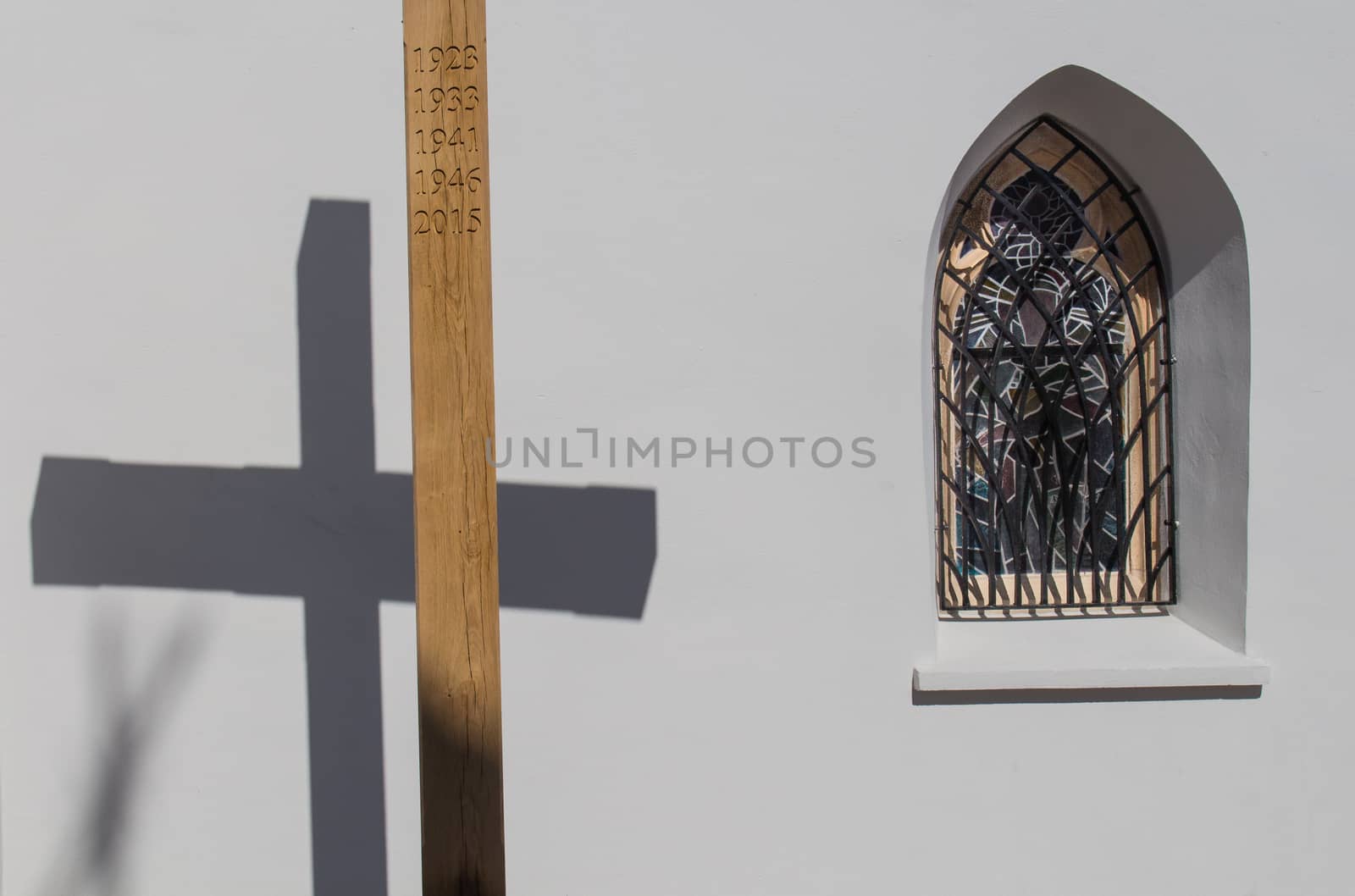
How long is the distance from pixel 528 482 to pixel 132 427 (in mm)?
1136

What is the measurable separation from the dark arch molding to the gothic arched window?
6cm

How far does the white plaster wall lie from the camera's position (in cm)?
220

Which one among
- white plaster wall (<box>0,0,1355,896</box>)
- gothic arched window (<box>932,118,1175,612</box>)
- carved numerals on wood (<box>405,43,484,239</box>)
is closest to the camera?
carved numerals on wood (<box>405,43,484,239</box>)

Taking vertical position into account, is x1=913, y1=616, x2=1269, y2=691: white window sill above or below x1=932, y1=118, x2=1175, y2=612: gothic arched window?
below

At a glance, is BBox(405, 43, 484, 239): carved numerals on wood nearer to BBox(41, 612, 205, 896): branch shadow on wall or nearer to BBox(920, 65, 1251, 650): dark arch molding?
BBox(920, 65, 1251, 650): dark arch molding

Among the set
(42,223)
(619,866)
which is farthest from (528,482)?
(42,223)

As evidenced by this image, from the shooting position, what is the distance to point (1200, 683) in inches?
88.8

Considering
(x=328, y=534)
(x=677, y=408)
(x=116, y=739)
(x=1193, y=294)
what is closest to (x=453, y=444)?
(x=677, y=408)

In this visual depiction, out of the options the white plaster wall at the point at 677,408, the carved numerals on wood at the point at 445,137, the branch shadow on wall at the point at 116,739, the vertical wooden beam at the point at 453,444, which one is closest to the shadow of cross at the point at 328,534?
the white plaster wall at the point at 677,408

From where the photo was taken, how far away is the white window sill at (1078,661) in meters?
2.24

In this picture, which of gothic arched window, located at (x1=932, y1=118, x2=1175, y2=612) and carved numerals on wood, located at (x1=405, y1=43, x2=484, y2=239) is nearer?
carved numerals on wood, located at (x1=405, y1=43, x2=484, y2=239)

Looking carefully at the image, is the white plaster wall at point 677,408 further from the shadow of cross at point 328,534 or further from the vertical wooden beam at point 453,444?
the vertical wooden beam at point 453,444

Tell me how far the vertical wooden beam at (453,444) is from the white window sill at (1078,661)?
4.39 feet

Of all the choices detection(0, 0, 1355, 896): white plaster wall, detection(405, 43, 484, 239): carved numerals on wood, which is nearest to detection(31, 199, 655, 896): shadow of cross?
detection(0, 0, 1355, 896): white plaster wall
